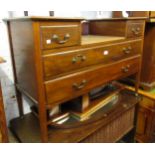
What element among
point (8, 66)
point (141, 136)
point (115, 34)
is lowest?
point (141, 136)

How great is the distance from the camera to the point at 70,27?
0.90 metres

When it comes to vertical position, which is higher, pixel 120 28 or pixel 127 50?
pixel 120 28

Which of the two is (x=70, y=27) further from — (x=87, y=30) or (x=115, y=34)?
(x=87, y=30)

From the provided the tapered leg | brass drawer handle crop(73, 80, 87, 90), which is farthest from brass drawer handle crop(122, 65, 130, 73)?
the tapered leg

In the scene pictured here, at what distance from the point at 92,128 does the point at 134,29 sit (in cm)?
77

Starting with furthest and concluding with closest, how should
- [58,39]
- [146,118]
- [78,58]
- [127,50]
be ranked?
[146,118] < [127,50] < [78,58] < [58,39]

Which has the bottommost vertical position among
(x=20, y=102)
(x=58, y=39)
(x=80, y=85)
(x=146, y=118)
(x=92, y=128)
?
(x=146, y=118)

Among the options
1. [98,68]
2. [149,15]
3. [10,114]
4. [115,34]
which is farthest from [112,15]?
[10,114]

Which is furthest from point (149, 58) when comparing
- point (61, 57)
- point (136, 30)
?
point (61, 57)

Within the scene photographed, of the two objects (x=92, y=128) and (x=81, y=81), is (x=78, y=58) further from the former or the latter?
(x=92, y=128)

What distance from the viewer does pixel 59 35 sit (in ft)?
2.85

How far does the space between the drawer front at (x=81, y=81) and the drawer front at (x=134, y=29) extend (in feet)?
0.63

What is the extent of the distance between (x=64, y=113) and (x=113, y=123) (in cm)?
42

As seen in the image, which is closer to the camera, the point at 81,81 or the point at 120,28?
the point at 81,81
